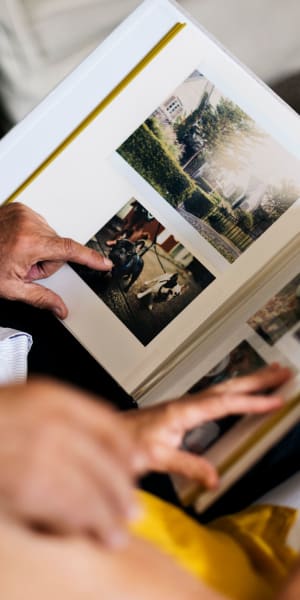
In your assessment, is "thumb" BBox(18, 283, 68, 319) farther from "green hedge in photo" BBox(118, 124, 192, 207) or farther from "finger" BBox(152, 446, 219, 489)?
"finger" BBox(152, 446, 219, 489)

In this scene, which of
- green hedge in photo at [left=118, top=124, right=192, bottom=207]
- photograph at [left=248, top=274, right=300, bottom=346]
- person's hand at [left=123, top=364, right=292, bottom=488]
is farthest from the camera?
green hedge in photo at [left=118, top=124, right=192, bottom=207]

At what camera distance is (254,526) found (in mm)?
636

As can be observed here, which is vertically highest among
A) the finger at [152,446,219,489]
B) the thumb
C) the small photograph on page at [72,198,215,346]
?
the thumb

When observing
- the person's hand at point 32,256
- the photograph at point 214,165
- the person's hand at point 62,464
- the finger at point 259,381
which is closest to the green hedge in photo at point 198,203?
the photograph at point 214,165

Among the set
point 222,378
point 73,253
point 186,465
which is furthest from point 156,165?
point 186,465

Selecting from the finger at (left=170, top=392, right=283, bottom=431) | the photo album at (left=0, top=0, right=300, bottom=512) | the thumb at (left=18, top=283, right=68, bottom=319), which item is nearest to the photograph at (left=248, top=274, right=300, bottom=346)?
the photo album at (left=0, top=0, right=300, bottom=512)

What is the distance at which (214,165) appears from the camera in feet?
2.29

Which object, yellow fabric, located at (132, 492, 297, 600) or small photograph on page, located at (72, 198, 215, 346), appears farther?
small photograph on page, located at (72, 198, 215, 346)

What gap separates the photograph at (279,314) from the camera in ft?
1.96

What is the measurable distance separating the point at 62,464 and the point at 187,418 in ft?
0.49

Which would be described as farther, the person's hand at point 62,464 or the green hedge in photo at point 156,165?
the green hedge in photo at point 156,165

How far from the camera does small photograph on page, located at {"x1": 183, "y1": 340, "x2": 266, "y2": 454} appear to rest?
0.55 m

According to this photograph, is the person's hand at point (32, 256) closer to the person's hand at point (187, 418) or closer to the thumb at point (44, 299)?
the thumb at point (44, 299)

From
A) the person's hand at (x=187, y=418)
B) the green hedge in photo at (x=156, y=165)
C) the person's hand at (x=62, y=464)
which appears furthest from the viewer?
the green hedge in photo at (x=156, y=165)
